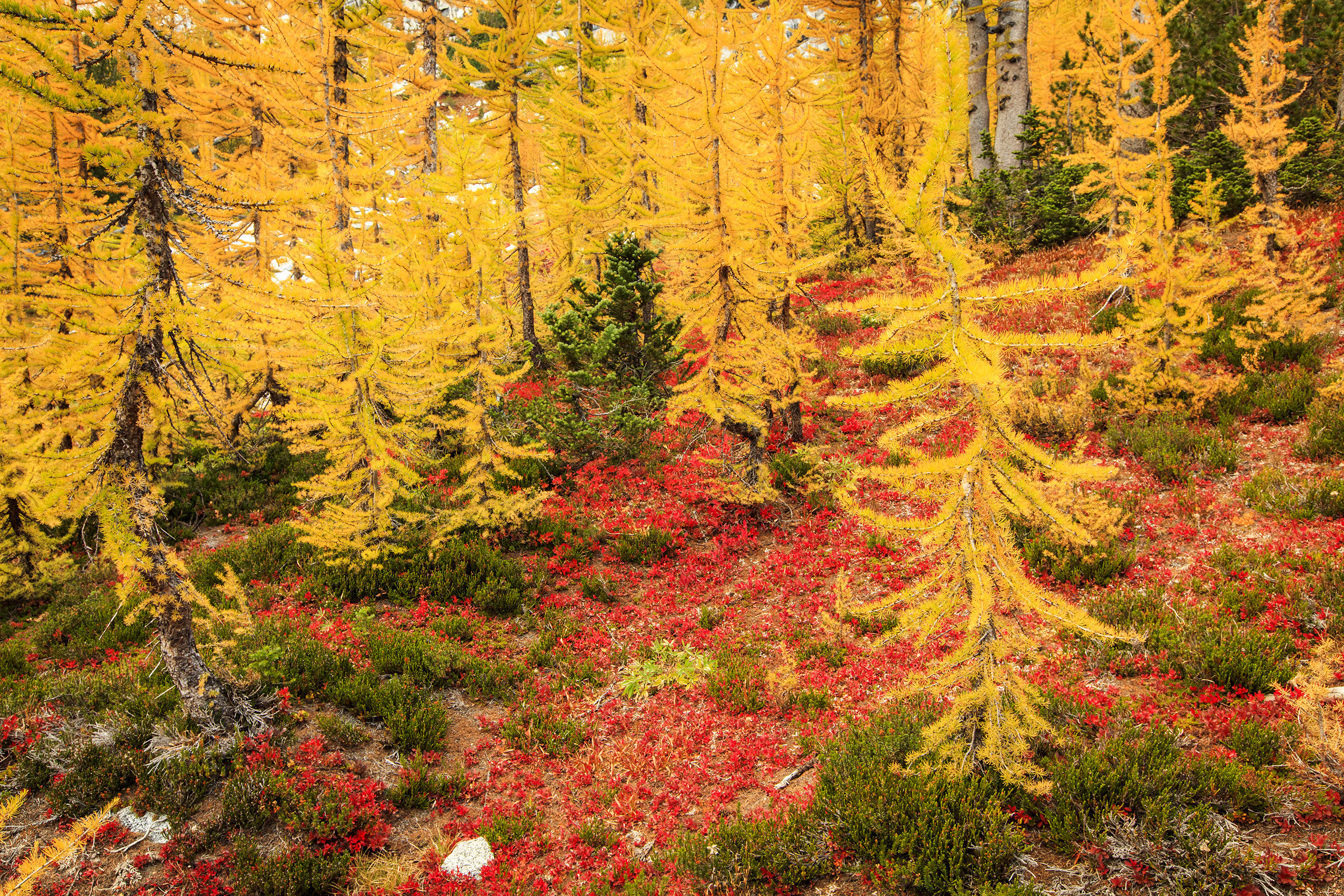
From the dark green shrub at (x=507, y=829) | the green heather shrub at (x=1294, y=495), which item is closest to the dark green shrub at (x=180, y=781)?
the dark green shrub at (x=507, y=829)

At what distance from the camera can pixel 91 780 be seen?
18.3ft

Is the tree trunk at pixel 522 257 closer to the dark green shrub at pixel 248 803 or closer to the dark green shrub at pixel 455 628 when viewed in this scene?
the dark green shrub at pixel 455 628

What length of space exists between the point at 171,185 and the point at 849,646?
8397 millimetres

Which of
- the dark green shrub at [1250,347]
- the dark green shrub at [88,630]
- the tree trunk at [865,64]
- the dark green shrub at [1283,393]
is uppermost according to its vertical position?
the tree trunk at [865,64]

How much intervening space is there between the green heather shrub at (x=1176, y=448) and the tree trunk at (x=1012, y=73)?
10.0 meters

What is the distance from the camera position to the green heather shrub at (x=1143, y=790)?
4.23 meters

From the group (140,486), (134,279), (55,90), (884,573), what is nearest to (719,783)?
(884,573)

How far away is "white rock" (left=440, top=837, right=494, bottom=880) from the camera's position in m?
5.11

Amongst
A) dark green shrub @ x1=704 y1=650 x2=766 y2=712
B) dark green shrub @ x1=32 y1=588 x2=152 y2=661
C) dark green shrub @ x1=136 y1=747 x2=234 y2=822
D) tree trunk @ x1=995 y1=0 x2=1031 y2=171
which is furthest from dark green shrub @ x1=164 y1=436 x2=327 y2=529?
tree trunk @ x1=995 y1=0 x2=1031 y2=171

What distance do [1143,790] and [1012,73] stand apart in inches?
731

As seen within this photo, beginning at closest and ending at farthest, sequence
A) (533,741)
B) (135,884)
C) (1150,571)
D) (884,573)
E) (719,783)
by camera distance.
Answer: (135,884)
(719,783)
(533,741)
(1150,571)
(884,573)

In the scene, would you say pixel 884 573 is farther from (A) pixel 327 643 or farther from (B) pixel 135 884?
(B) pixel 135 884

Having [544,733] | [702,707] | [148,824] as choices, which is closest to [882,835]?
[702,707]

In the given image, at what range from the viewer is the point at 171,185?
543cm
